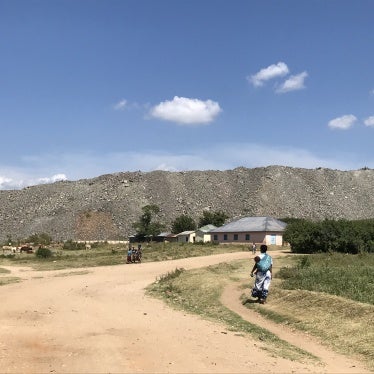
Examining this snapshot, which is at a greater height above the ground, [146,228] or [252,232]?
[146,228]

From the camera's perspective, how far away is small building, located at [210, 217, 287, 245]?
219 feet

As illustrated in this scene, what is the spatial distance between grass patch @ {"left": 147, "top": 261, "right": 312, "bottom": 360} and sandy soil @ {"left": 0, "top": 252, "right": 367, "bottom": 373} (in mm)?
362

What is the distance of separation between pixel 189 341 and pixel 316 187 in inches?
4343

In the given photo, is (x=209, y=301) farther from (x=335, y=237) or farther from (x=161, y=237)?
(x=161, y=237)

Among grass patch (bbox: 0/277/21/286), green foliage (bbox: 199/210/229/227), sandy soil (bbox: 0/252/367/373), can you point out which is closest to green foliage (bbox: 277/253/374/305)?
sandy soil (bbox: 0/252/367/373)

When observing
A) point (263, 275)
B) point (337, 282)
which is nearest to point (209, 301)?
point (263, 275)

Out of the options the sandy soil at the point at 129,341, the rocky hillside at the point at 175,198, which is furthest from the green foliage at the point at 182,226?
the sandy soil at the point at 129,341

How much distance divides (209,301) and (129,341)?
7150 mm

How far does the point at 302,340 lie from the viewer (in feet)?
39.1

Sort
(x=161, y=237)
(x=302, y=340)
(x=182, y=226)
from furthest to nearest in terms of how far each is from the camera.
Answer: (x=182, y=226)
(x=161, y=237)
(x=302, y=340)

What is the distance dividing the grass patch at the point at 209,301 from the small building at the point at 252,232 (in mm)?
37893

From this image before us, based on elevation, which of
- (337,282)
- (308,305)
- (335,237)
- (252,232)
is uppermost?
(252,232)

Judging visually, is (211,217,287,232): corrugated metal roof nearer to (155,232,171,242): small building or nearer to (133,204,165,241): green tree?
(155,232,171,242): small building

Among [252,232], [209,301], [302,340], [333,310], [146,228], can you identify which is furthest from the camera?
[146,228]
